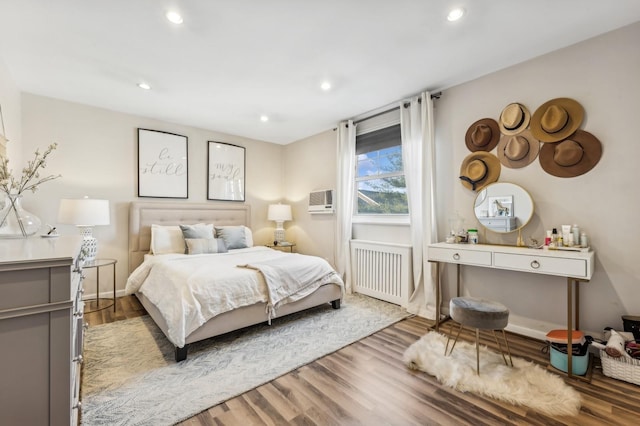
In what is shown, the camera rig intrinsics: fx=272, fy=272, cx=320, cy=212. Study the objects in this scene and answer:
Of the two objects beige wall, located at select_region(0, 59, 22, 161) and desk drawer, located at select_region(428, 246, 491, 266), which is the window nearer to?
desk drawer, located at select_region(428, 246, 491, 266)

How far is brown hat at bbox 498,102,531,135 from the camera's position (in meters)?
2.48

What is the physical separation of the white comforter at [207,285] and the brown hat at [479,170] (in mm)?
1767

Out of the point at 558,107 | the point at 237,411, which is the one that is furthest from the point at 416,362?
the point at 558,107

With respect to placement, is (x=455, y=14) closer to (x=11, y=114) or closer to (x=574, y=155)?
(x=574, y=155)

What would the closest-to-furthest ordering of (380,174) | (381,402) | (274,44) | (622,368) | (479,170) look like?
1. (381,402)
2. (622,368)
3. (274,44)
4. (479,170)
5. (380,174)

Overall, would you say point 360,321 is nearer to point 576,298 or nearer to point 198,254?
point 576,298

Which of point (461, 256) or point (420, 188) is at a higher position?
point (420, 188)

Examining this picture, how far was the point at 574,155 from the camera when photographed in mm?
2221

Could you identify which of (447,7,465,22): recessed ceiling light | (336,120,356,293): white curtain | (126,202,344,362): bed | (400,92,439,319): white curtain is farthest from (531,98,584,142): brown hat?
(126,202,344,362): bed

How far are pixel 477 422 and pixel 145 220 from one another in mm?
4084

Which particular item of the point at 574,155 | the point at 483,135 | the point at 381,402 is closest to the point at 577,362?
the point at 381,402

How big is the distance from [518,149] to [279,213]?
11.3 feet

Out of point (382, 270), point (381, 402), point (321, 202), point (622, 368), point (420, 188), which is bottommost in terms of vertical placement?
point (381, 402)

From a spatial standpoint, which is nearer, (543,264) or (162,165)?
(543,264)
